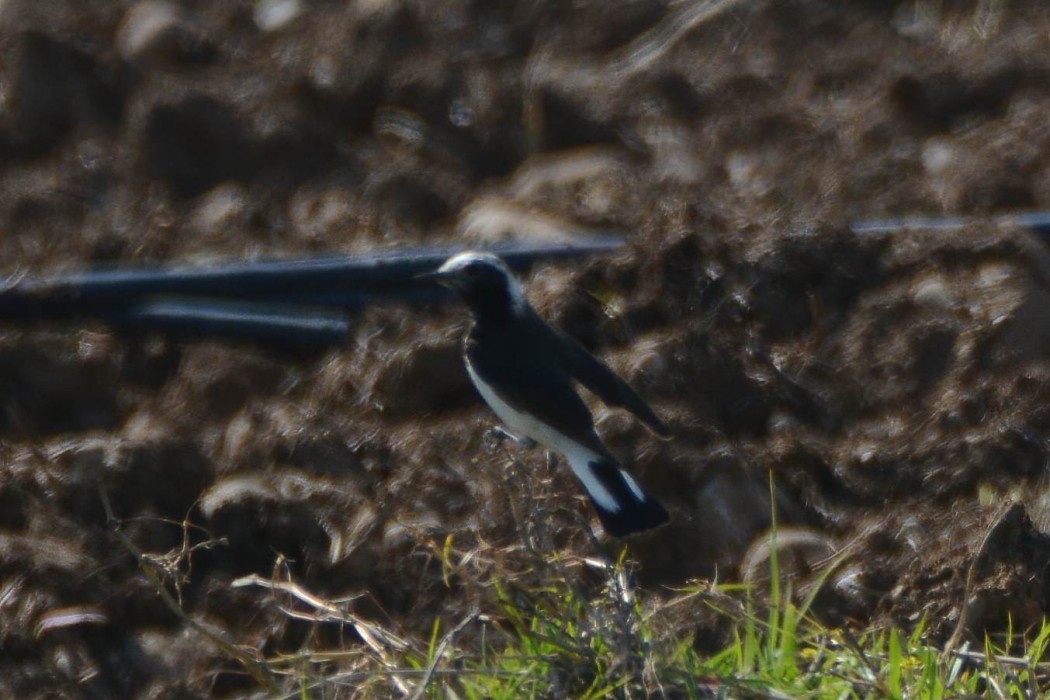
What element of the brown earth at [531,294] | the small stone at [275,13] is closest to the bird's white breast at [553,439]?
the brown earth at [531,294]

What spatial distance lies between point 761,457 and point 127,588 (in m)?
1.88

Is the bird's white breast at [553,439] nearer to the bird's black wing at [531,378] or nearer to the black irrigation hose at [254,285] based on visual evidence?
the bird's black wing at [531,378]

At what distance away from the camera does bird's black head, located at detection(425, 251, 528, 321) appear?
5.62 m

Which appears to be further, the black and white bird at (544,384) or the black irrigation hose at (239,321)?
the black irrigation hose at (239,321)

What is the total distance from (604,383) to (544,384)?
0.22 m

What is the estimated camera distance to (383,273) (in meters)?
6.29

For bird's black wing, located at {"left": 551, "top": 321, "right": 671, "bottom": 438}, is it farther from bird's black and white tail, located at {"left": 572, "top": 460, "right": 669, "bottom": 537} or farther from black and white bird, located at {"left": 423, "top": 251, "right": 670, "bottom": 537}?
bird's black and white tail, located at {"left": 572, "top": 460, "right": 669, "bottom": 537}

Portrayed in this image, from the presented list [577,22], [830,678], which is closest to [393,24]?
[577,22]

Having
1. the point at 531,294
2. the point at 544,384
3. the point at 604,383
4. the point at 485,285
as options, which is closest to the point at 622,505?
the point at 604,383

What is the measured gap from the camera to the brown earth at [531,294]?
16.6 feet

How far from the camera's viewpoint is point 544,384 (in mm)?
5312

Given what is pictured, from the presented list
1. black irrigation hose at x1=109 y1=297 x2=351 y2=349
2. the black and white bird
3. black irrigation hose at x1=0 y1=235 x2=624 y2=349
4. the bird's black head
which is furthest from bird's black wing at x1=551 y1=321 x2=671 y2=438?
black irrigation hose at x1=109 y1=297 x2=351 y2=349

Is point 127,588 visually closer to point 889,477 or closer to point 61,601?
point 61,601

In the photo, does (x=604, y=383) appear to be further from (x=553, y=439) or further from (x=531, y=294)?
(x=531, y=294)
